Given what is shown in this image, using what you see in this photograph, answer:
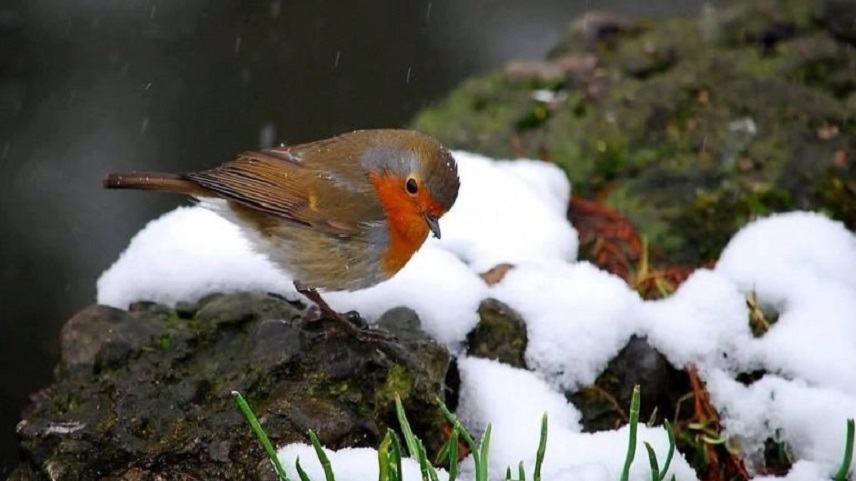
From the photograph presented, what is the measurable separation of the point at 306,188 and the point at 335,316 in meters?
0.55

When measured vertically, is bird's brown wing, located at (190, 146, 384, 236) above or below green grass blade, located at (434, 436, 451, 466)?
above

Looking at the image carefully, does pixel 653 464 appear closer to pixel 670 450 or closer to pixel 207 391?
pixel 670 450

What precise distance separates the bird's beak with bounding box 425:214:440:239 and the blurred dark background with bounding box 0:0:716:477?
12.3 ft

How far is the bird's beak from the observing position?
12.2ft

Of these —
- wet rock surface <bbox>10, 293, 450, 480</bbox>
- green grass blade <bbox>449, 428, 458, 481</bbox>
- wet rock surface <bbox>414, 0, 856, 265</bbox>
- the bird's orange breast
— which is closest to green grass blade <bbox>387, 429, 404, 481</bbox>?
green grass blade <bbox>449, 428, 458, 481</bbox>

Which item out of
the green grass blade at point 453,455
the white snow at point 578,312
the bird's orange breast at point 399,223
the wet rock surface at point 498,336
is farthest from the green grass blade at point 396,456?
the bird's orange breast at point 399,223

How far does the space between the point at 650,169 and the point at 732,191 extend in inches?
14.7

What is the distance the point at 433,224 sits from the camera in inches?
147

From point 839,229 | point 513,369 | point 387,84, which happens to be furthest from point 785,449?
point 387,84

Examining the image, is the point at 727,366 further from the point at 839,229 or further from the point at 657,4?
the point at 657,4

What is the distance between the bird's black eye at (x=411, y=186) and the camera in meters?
3.77

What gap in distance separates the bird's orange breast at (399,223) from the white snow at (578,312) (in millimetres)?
152

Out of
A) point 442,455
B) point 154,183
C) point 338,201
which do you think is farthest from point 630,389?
point 154,183

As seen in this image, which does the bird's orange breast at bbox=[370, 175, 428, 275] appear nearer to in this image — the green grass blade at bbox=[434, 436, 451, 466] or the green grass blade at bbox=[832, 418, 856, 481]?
the green grass blade at bbox=[434, 436, 451, 466]
